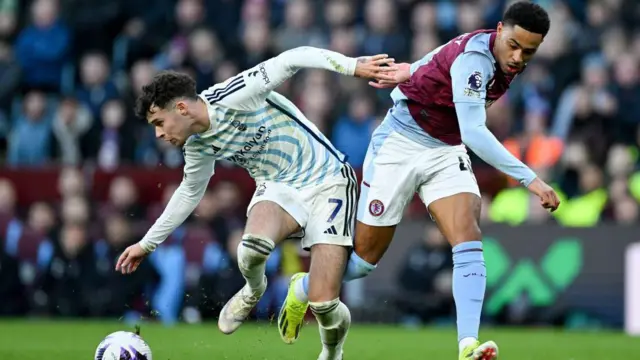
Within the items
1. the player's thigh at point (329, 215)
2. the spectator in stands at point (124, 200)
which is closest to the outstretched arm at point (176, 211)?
the player's thigh at point (329, 215)

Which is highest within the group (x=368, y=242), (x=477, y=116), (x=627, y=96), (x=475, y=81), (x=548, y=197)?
(x=627, y=96)

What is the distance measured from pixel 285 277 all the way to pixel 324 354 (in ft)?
19.1

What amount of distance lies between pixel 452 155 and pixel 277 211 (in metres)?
1.28

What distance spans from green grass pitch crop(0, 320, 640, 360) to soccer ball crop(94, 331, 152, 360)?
4.61ft

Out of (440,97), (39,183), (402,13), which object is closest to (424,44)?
(402,13)

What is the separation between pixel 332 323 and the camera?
360 inches

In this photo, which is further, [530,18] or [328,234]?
[328,234]

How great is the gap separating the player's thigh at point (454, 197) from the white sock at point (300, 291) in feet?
3.63

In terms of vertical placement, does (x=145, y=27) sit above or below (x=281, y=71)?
above

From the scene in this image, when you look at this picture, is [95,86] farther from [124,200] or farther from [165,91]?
[165,91]

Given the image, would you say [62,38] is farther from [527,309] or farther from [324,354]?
[324,354]

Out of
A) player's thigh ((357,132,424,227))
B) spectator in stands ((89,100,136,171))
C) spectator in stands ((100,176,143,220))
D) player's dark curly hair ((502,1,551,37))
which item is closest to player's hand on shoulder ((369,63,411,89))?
player's thigh ((357,132,424,227))

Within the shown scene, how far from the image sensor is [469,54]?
8.68m

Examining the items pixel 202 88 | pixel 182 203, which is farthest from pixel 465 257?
pixel 202 88
